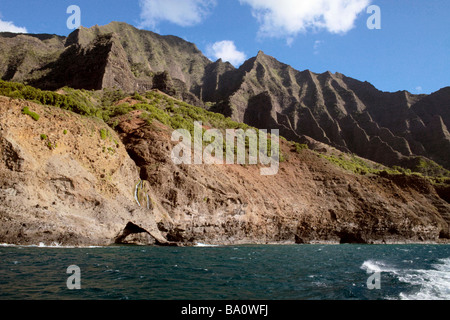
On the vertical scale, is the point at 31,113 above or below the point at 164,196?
above

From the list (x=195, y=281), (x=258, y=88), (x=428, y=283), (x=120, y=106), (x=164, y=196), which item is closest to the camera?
(x=195, y=281)

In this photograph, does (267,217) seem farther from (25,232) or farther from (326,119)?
(326,119)

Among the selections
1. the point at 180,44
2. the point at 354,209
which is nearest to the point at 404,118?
the point at 354,209

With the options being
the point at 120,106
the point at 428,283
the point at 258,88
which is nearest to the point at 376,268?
the point at 428,283

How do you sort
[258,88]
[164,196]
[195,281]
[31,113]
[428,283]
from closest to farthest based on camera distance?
1. [195,281]
2. [428,283]
3. [31,113]
4. [164,196]
5. [258,88]

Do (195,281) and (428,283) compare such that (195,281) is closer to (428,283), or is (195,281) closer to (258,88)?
(428,283)

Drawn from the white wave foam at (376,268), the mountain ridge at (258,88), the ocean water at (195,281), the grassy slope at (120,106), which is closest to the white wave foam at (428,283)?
the ocean water at (195,281)

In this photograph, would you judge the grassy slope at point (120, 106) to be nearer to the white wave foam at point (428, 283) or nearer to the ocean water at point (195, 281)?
the ocean water at point (195, 281)
